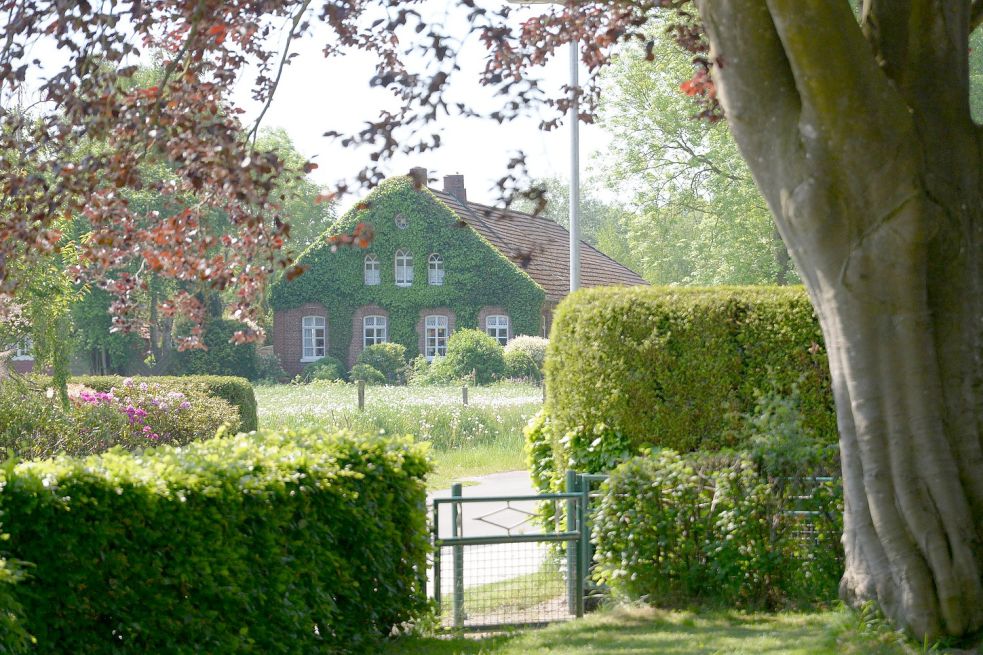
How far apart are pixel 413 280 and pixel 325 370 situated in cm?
497

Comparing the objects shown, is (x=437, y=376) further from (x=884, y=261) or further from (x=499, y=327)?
(x=884, y=261)

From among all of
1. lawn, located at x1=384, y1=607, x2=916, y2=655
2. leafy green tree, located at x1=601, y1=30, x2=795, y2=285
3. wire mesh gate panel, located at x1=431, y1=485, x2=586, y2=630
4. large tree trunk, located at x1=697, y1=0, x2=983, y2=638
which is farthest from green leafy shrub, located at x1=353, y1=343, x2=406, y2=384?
large tree trunk, located at x1=697, y1=0, x2=983, y2=638

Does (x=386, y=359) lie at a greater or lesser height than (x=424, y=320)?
lesser

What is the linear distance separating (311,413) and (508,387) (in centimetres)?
1027

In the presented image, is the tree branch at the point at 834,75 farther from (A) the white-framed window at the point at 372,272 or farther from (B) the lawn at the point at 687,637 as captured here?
(A) the white-framed window at the point at 372,272

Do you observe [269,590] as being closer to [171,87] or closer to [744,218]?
[171,87]

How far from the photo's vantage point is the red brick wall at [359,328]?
43.5 m

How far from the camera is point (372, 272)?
43.9 m

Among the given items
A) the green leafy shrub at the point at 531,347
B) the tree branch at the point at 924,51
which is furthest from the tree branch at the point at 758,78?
the green leafy shrub at the point at 531,347

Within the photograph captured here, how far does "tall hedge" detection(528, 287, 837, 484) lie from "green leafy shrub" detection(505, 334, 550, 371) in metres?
26.1

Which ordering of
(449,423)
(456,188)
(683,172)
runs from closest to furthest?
(449,423) < (683,172) < (456,188)

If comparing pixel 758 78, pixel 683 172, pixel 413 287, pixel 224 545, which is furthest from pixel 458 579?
pixel 413 287

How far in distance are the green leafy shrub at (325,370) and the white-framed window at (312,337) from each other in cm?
68

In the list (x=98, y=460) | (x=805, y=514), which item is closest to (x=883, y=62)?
(x=805, y=514)
